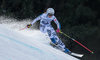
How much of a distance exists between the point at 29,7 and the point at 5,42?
12289 mm

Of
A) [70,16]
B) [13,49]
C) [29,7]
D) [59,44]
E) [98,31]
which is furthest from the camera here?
[98,31]

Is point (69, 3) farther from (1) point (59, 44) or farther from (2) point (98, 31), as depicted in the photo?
(1) point (59, 44)

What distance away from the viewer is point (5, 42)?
16.9 feet

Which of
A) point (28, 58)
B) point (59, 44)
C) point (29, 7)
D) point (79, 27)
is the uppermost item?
point (79, 27)

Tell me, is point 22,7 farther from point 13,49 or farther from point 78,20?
point 13,49

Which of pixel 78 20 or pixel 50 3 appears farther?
pixel 78 20

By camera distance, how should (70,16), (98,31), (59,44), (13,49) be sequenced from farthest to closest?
(98,31)
(70,16)
(59,44)
(13,49)

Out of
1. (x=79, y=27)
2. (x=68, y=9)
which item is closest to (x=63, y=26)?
(x=79, y=27)

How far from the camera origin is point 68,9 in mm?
22156

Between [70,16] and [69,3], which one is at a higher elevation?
[69,3]

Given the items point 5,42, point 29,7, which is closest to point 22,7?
point 29,7

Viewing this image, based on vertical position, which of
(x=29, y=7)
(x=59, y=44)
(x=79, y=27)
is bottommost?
(x=59, y=44)

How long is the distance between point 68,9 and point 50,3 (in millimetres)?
2436

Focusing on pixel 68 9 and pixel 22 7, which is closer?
pixel 22 7
